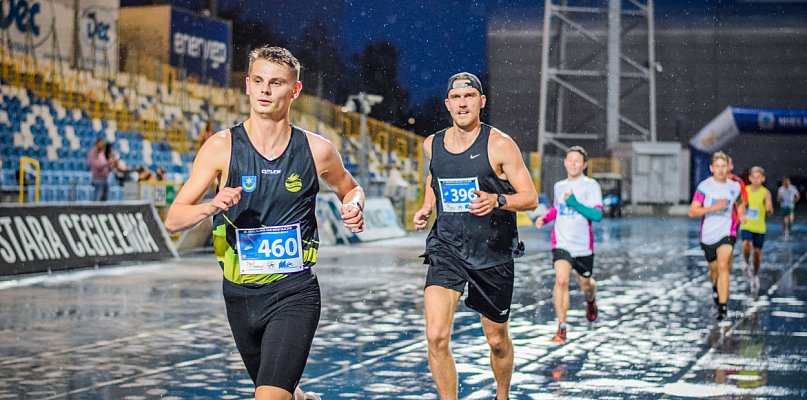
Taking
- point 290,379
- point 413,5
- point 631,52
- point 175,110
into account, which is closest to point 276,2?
point 631,52

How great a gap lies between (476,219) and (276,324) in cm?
229

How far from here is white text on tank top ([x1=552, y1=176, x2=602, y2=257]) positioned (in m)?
10.6

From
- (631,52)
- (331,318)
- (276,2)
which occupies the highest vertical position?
(276,2)

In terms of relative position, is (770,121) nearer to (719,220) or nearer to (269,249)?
(719,220)

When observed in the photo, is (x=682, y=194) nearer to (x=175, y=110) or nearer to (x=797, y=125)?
(x=797, y=125)

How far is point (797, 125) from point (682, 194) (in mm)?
10546

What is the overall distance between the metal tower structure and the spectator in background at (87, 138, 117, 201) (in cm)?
3018

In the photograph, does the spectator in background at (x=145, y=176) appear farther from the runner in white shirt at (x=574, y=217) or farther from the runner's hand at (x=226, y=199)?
the runner's hand at (x=226, y=199)

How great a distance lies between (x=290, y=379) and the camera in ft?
15.6

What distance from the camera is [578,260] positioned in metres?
10.7

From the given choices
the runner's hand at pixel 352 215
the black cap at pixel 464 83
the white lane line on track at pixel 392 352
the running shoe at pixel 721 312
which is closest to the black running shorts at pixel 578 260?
the white lane line on track at pixel 392 352

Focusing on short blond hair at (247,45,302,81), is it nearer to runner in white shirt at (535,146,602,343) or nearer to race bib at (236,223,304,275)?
race bib at (236,223,304,275)

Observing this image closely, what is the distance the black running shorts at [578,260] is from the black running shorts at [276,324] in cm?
586

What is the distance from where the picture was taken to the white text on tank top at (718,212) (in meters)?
12.2
